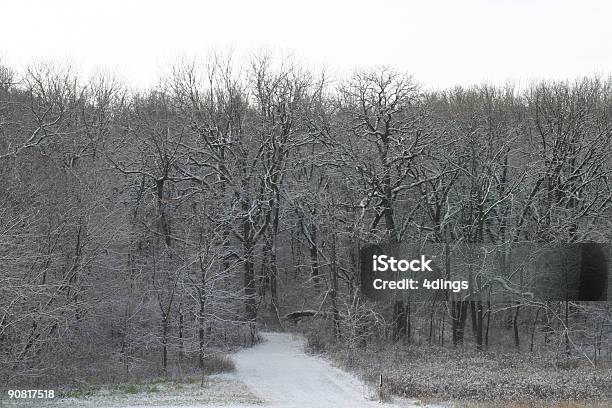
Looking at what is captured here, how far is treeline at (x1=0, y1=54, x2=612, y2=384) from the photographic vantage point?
22.5m

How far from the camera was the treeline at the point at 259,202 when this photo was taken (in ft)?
73.9

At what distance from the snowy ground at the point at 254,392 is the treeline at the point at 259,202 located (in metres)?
2.08

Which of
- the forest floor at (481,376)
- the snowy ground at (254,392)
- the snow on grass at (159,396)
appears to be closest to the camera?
the snow on grass at (159,396)

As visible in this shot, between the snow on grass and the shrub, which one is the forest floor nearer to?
the shrub

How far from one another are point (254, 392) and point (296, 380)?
2.38m

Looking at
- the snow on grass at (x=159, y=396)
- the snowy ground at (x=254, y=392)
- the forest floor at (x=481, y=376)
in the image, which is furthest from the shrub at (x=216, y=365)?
the forest floor at (x=481, y=376)

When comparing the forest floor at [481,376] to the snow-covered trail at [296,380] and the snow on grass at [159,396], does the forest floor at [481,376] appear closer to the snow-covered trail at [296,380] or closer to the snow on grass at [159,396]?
the snow-covered trail at [296,380]

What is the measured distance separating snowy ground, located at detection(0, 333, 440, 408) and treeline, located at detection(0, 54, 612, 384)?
208cm

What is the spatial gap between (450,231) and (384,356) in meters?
7.35

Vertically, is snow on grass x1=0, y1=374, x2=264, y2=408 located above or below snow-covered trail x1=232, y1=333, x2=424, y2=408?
above

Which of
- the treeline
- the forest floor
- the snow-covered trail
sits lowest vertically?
the snow-covered trail

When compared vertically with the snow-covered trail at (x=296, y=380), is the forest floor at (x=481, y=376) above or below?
above

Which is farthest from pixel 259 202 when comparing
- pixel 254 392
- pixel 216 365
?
pixel 254 392

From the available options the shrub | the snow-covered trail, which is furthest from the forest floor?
the shrub
